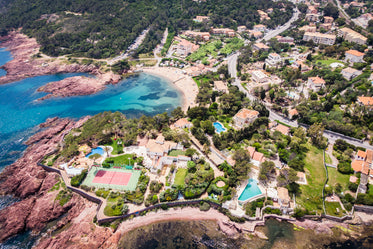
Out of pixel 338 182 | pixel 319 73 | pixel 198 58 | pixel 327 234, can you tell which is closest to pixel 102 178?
pixel 327 234

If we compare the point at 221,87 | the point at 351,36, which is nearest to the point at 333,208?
the point at 221,87

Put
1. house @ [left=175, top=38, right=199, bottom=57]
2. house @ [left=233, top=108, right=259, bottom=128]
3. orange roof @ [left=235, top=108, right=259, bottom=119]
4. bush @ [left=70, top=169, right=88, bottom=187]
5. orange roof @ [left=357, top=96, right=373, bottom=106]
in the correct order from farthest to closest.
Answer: house @ [left=175, top=38, right=199, bottom=57] < orange roof @ [left=357, top=96, right=373, bottom=106] < orange roof @ [left=235, top=108, right=259, bottom=119] < house @ [left=233, top=108, right=259, bottom=128] < bush @ [left=70, top=169, right=88, bottom=187]

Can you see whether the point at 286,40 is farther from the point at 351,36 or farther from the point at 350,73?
the point at 350,73

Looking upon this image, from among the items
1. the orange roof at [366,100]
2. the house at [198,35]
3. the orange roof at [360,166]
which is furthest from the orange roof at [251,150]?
the house at [198,35]

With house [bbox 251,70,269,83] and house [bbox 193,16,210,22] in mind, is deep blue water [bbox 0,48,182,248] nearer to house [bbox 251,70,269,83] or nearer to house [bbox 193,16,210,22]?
house [bbox 251,70,269,83]

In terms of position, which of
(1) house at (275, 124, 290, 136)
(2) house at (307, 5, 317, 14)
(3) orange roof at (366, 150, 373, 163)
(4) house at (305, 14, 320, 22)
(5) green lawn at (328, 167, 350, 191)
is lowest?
(5) green lawn at (328, 167, 350, 191)

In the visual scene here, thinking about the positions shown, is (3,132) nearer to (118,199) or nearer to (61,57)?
(118,199)

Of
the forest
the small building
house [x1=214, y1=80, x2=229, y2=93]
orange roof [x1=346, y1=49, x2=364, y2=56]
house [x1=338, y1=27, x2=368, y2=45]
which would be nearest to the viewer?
house [x1=214, y1=80, x2=229, y2=93]

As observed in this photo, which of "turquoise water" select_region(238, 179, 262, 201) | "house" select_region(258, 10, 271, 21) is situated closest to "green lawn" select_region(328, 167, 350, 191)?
"turquoise water" select_region(238, 179, 262, 201)
